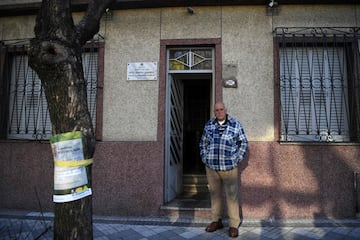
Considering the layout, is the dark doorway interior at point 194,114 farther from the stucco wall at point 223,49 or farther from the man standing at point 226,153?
the man standing at point 226,153

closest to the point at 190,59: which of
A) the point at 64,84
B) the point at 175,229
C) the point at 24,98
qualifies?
the point at 175,229

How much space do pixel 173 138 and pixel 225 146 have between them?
1.84m

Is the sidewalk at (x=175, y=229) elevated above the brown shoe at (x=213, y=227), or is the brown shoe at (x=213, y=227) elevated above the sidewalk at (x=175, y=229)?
the brown shoe at (x=213, y=227)

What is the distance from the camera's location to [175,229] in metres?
4.52

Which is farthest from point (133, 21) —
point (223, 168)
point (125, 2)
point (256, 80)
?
point (223, 168)

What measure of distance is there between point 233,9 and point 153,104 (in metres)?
2.30

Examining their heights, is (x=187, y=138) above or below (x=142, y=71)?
below

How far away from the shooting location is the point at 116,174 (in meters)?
5.24

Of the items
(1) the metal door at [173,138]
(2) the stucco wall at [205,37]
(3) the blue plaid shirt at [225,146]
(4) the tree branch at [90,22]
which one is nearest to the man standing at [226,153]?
(3) the blue plaid shirt at [225,146]

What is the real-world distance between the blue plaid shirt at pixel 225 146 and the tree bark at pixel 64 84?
80.1 inches

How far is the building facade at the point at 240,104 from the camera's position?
493 centimetres

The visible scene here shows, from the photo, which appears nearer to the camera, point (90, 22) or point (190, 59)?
point (90, 22)

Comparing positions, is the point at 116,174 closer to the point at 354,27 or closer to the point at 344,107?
the point at 344,107

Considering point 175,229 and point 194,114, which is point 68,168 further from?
point 194,114
